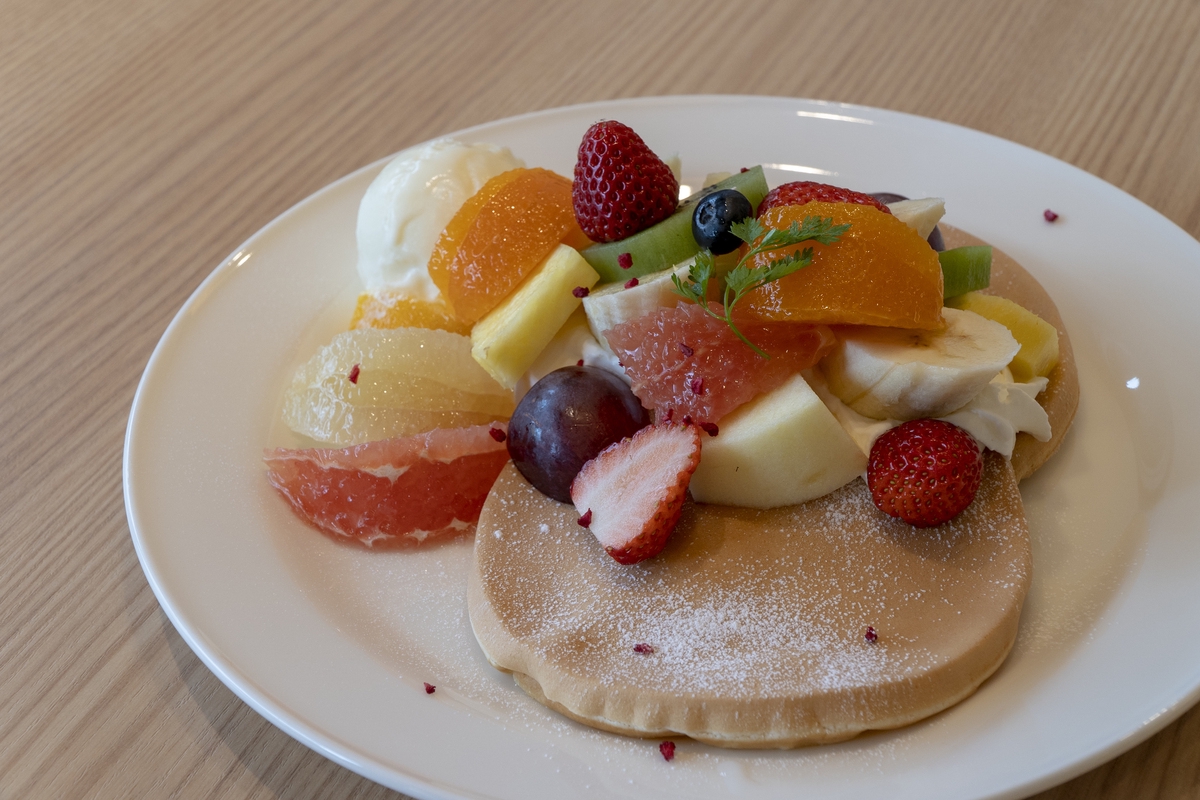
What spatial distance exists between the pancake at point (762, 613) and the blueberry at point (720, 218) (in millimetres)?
519

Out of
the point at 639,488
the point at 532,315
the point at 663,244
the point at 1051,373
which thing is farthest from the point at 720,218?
the point at 1051,373

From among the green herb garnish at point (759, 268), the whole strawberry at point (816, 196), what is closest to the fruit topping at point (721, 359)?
the green herb garnish at point (759, 268)

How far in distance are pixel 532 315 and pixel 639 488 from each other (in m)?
0.50

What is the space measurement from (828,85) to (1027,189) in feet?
3.06

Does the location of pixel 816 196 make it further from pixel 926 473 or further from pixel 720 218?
pixel 926 473

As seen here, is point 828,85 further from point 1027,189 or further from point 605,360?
point 605,360

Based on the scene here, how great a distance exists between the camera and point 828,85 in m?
3.05

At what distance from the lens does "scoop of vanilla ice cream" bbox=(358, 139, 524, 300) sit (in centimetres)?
219

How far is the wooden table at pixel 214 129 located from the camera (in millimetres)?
1698

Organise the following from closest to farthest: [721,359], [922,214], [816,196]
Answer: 1. [721,359]
2. [816,196]
3. [922,214]

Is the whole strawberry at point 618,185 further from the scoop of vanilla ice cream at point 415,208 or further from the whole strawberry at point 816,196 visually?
the scoop of vanilla ice cream at point 415,208

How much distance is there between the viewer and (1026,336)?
1.84m

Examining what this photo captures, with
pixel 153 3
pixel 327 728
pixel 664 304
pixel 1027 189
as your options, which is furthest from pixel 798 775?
pixel 153 3

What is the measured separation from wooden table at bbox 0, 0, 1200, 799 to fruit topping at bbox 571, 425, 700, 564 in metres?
0.65
